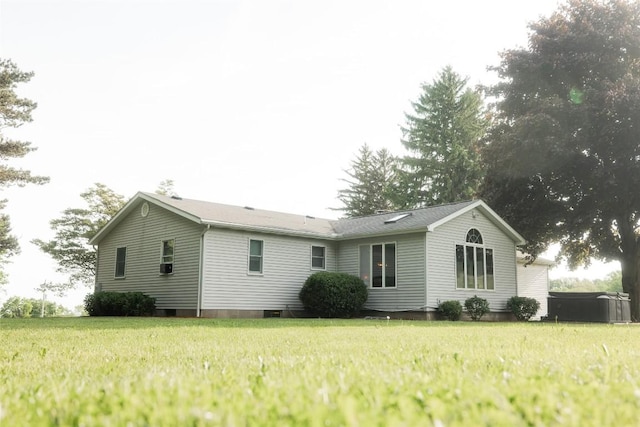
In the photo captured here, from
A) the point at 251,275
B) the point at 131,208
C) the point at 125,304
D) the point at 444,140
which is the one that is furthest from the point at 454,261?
the point at 444,140

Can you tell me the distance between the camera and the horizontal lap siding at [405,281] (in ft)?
62.6

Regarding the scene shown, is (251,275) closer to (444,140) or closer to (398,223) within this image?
(398,223)

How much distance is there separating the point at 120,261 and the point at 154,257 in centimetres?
301

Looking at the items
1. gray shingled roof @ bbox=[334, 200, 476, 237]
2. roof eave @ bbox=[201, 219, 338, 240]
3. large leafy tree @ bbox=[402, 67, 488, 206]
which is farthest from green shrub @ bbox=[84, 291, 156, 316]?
large leafy tree @ bbox=[402, 67, 488, 206]

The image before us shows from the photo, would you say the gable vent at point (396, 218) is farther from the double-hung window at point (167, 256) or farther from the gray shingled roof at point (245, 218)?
the double-hung window at point (167, 256)

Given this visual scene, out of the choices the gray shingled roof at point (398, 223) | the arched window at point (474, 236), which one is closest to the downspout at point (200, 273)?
the gray shingled roof at point (398, 223)

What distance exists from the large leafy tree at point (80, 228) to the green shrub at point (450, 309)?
2458cm

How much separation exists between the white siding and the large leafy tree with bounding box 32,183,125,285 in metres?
25.7

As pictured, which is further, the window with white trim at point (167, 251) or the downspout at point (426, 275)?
the window with white trim at point (167, 251)

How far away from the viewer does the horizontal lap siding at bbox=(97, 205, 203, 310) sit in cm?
1872

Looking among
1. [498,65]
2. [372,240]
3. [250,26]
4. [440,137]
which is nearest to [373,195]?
[440,137]

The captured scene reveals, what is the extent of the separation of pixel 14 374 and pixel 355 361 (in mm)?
2579

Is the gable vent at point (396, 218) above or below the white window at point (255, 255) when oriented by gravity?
above

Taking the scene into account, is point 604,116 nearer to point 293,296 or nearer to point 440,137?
point 293,296
